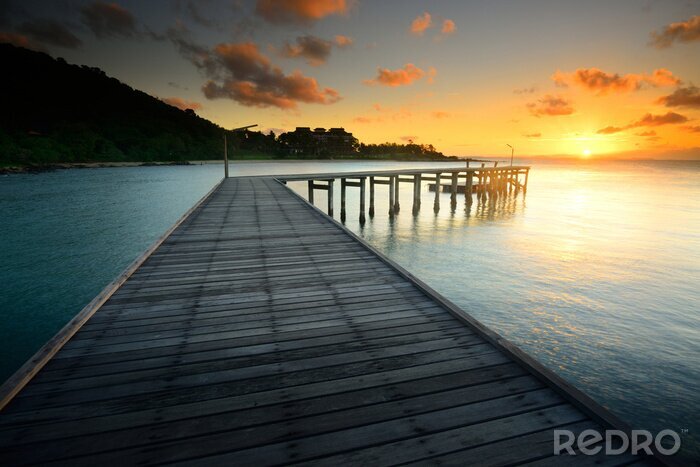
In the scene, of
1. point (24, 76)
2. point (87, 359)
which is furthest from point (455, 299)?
point (24, 76)

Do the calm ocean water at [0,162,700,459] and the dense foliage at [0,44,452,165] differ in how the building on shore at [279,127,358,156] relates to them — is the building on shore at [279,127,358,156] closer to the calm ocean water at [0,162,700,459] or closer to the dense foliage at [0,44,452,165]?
the dense foliage at [0,44,452,165]

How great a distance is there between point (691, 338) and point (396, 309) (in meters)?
8.84

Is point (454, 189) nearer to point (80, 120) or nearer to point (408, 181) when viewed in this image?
point (408, 181)

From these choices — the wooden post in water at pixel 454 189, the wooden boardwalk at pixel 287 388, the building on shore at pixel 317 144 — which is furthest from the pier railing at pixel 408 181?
the building on shore at pixel 317 144

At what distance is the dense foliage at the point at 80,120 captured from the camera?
273ft

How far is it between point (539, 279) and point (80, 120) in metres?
131

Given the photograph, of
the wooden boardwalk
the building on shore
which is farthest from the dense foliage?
the wooden boardwalk

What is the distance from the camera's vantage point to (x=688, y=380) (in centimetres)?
661

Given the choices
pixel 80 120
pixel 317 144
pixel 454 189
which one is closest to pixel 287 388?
pixel 454 189

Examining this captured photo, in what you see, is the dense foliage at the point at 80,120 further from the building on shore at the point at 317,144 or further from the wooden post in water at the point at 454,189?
the wooden post in water at the point at 454,189

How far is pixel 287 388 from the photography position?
2.70 meters

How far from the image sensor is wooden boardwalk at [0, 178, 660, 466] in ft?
7.02

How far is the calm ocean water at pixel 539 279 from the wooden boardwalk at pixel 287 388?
464 cm

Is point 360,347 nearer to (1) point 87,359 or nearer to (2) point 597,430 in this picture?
(2) point 597,430
